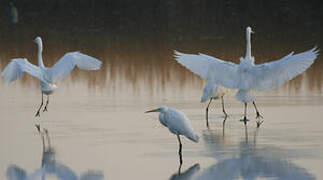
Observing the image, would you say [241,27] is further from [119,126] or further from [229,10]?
[119,126]

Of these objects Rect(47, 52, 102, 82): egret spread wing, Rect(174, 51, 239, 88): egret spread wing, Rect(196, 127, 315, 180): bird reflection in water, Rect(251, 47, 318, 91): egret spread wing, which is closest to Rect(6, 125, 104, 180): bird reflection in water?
Rect(196, 127, 315, 180): bird reflection in water

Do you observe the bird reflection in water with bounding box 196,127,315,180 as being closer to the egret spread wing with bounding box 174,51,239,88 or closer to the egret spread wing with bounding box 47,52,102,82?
the egret spread wing with bounding box 174,51,239,88

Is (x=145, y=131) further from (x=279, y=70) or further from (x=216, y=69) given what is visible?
(x=279, y=70)

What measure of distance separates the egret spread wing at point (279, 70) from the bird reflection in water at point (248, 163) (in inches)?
83.9

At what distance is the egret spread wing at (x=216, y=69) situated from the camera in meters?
14.2

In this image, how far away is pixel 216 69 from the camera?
1423 cm

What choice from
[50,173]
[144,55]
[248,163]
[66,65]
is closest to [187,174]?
[248,163]

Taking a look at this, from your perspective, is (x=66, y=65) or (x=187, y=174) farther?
(x=66, y=65)

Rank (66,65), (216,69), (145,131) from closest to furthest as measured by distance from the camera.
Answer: (145,131), (216,69), (66,65)

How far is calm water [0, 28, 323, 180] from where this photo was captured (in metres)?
10.3

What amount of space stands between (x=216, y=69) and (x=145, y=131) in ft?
6.26

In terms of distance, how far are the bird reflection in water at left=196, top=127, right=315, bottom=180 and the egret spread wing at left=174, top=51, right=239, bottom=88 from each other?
2.03 m

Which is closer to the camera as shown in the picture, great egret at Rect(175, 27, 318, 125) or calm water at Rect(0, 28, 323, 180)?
calm water at Rect(0, 28, 323, 180)

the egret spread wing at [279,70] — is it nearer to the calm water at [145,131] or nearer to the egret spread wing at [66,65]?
the calm water at [145,131]
